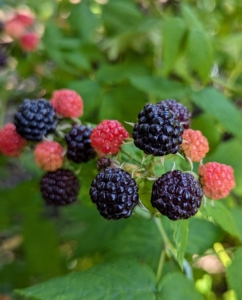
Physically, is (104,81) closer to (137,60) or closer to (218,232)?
(137,60)

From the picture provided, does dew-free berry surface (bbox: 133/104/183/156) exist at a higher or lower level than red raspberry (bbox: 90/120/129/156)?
higher

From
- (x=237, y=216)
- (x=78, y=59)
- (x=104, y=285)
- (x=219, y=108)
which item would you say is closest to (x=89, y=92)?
(x=78, y=59)

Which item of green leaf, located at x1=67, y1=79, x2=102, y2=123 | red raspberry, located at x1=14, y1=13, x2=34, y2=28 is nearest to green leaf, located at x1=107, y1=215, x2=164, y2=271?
green leaf, located at x1=67, y1=79, x2=102, y2=123

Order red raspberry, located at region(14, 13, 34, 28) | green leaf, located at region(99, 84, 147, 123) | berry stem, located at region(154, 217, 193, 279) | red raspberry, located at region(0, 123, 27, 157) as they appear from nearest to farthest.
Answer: red raspberry, located at region(0, 123, 27, 157)
berry stem, located at region(154, 217, 193, 279)
green leaf, located at region(99, 84, 147, 123)
red raspberry, located at region(14, 13, 34, 28)

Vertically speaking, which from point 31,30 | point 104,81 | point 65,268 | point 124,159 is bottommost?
point 65,268

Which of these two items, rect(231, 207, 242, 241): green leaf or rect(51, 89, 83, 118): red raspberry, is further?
rect(231, 207, 242, 241): green leaf

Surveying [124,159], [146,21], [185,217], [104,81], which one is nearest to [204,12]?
[146,21]

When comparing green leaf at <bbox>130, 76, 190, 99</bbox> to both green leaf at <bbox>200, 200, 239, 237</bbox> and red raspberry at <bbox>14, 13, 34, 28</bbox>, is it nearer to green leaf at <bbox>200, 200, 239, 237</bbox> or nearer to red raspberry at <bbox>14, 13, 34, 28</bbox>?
green leaf at <bbox>200, 200, 239, 237</bbox>
